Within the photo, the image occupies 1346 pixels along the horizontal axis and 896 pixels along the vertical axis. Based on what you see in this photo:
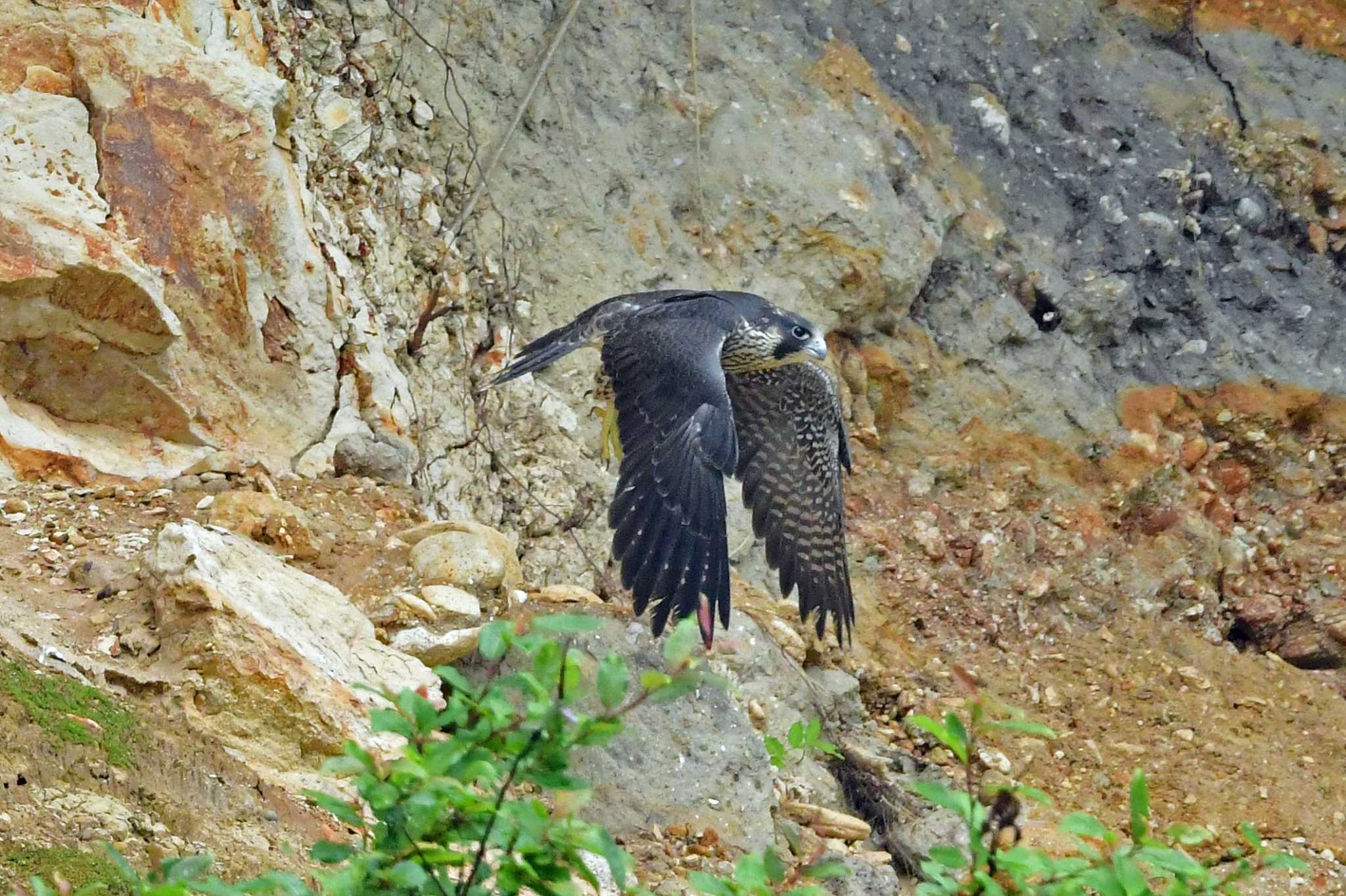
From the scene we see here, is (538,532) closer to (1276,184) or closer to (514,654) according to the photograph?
(514,654)

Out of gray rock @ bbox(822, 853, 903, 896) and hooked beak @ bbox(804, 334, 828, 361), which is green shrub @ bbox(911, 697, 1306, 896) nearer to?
gray rock @ bbox(822, 853, 903, 896)

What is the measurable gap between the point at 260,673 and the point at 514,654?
1006mm

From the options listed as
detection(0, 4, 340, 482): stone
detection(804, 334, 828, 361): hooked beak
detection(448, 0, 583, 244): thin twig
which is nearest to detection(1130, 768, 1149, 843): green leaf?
detection(0, 4, 340, 482): stone

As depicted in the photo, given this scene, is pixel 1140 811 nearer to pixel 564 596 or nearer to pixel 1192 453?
pixel 564 596

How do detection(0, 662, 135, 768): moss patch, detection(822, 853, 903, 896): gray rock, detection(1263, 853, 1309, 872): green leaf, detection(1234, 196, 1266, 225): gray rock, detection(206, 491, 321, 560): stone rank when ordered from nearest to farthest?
detection(1263, 853, 1309, 872): green leaf → detection(0, 662, 135, 768): moss patch → detection(206, 491, 321, 560): stone → detection(822, 853, 903, 896): gray rock → detection(1234, 196, 1266, 225): gray rock

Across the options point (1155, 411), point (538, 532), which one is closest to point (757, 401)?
point (538, 532)

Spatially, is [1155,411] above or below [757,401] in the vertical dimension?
above

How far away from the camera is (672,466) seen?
467cm

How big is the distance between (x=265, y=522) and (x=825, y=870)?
3.05 m

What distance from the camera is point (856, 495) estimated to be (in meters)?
7.43

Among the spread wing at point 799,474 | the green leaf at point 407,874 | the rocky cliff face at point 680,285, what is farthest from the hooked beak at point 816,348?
the green leaf at point 407,874

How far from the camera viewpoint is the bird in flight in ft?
14.8

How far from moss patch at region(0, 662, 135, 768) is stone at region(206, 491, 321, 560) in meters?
1.19

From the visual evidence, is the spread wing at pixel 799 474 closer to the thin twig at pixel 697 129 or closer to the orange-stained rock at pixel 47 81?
the thin twig at pixel 697 129
